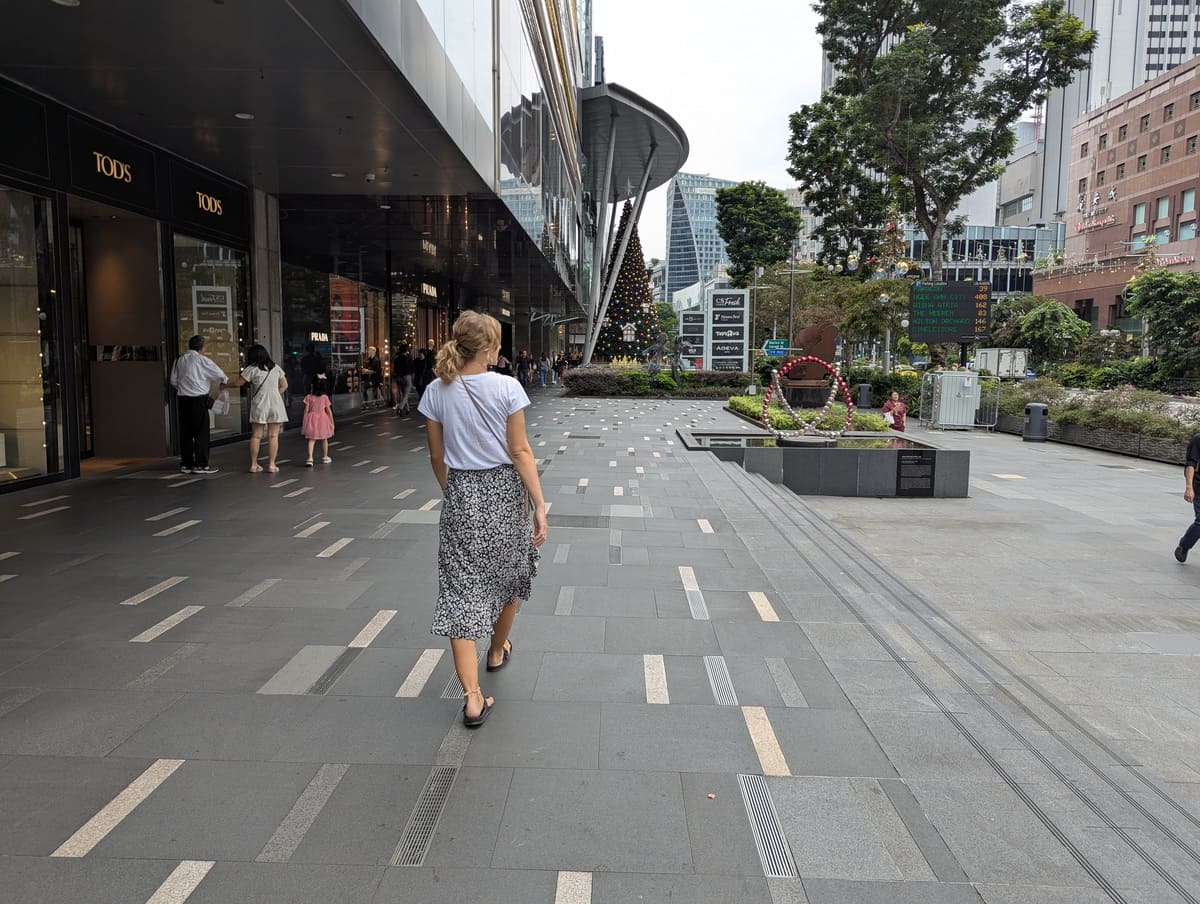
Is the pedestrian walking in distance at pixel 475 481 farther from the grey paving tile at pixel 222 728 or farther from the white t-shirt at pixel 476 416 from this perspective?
the grey paving tile at pixel 222 728

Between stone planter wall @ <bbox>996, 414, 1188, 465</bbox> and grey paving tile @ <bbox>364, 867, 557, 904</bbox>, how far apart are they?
59.0 feet

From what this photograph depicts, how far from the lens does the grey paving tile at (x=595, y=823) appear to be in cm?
283

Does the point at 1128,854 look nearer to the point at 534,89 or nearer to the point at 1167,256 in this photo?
the point at 534,89

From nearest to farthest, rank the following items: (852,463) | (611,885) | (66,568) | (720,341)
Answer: (611,885) < (66,568) < (852,463) < (720,341)

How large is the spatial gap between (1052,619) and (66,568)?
722 centimetres

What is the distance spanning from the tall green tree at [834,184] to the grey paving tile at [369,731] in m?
37.3

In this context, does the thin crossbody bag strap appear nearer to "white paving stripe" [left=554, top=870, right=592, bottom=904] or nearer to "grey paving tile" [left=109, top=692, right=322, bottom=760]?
"grey paving tile" [left=109, top=692, right=322, bottom=760]

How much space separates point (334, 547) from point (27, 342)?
5742 mm

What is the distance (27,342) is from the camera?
10062mm

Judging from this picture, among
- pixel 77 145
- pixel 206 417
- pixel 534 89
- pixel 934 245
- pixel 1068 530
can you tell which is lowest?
pixel 1068 530

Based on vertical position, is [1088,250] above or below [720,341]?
above

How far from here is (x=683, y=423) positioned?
857 inches

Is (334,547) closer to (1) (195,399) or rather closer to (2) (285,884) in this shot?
(2) (285,884)

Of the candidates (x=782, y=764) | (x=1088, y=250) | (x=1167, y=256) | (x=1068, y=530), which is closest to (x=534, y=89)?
(x=1068, y=530)
